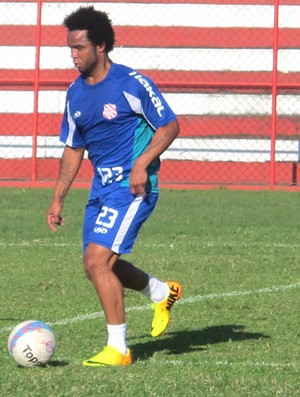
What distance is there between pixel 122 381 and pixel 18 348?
73cm

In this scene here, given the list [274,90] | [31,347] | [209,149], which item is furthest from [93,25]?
[209,149]

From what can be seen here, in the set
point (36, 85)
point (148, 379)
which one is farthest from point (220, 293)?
point (36, 85)

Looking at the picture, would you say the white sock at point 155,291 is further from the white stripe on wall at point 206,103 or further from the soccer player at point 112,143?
the white stripe on wall at point 206,103

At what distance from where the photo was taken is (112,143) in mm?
7285

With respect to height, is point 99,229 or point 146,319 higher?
point 99,229

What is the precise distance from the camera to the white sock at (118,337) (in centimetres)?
704

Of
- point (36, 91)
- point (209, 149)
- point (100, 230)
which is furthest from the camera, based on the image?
point (209, 149)

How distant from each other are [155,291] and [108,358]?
1.06 meters

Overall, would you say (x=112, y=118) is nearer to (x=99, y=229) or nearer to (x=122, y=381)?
(x=99, y=229)

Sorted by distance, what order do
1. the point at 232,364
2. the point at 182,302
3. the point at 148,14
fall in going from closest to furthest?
the point at 232,364 → the point at 182,302 → the point at 148,14

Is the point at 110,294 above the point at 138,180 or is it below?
below

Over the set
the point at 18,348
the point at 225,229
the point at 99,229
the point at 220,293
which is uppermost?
the point at 99,229

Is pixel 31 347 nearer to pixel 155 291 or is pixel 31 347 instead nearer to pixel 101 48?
pixel 155 291

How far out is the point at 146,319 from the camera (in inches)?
343
